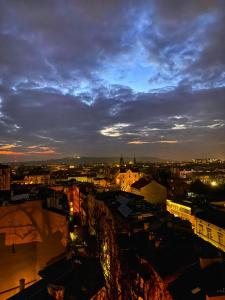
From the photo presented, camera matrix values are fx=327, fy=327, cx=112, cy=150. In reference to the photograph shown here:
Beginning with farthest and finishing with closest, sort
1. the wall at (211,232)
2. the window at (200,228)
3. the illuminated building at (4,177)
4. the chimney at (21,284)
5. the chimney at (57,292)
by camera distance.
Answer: the illuminated building at (4,177) → the window at (200,228) → the wall at (211,232) → the chimney at (21,284) → the chimney at (57,292)

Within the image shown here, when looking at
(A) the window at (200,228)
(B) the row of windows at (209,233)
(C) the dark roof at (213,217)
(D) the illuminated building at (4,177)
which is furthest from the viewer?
(D) the illuminated building at (4,177)

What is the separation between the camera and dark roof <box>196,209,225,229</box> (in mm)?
29406

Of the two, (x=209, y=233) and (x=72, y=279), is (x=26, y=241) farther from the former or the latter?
(x=209, y=233)

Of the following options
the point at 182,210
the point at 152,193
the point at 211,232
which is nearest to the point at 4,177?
the point at 152,193

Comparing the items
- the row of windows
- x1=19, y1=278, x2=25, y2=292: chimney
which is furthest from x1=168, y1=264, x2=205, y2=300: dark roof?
the row of windows

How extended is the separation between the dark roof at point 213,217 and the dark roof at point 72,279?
1589 centimetres

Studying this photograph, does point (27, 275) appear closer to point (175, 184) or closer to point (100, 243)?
point (100, 243)

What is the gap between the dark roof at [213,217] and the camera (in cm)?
2941

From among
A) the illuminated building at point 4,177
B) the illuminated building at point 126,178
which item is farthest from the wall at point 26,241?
the illuminated building at point 126,178

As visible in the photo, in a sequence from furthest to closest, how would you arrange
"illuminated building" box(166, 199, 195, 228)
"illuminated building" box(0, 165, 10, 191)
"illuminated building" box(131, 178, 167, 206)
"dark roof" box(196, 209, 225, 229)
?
"illuminated building" box(131, 178, 167, 206), "illuminated building" box(0, 165, 10, 191), "illuminated building" box(166, 199, 195, 228), "dark roof" box(196, 209, 225, 229)

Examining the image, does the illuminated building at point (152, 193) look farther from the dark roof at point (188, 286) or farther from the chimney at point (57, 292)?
the chimney at point (57, 292)

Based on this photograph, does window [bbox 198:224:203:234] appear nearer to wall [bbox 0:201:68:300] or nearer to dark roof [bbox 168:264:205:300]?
wall [bbox 0:201:68:300]

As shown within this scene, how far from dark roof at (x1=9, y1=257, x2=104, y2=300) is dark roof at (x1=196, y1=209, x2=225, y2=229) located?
15.9 meters

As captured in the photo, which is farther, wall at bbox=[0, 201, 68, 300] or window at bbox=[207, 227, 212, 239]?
window at bbox=[207, 227, 212, 239]
